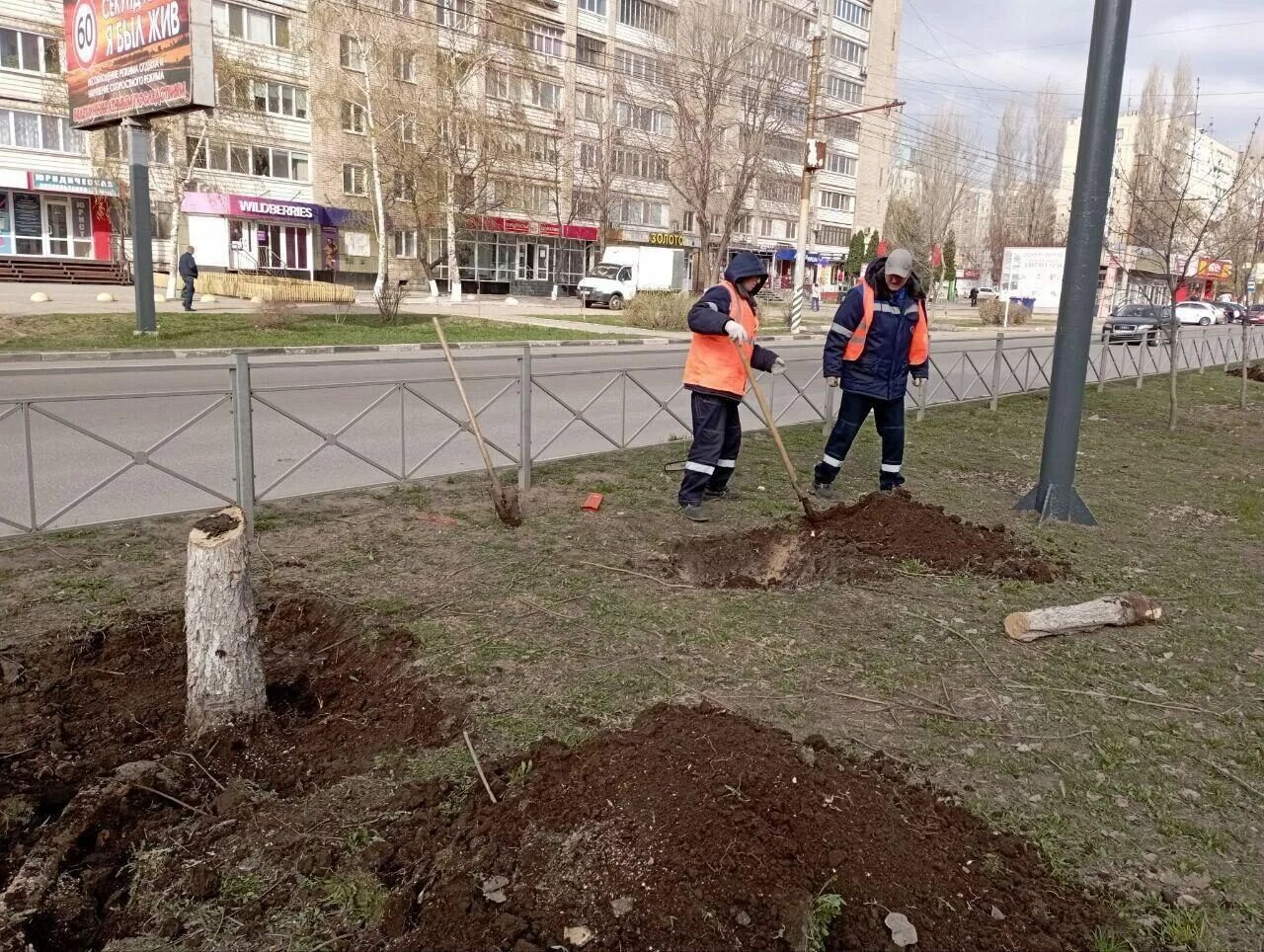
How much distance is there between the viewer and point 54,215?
1341 inches

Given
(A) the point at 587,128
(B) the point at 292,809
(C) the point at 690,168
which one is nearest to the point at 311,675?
(B) the point at 292,809

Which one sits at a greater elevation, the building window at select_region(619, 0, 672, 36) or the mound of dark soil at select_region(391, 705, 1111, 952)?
the building window at select_region(619, 0, 672, 36)

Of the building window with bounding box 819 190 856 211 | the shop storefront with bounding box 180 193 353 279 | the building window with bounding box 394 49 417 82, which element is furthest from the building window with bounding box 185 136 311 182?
the building window with bounding box 819 190 856 211

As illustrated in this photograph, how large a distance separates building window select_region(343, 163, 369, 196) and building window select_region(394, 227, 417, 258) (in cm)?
269

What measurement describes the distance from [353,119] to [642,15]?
1861 centimetres

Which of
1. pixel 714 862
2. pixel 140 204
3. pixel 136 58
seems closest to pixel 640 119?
pixel 136 58

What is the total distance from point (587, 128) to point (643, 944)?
1815 inches

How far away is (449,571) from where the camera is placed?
16.1ft

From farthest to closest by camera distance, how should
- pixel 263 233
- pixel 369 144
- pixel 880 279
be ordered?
1. pixel 263 233
2. pixel 369 144
3. pixel 880 279

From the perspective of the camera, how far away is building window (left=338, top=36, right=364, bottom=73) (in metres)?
34.3

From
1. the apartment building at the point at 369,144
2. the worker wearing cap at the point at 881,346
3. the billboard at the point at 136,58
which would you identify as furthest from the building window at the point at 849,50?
the worker wearing cap at the point at 881,346

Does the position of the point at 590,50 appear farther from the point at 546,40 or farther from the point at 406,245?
the point at 406,245

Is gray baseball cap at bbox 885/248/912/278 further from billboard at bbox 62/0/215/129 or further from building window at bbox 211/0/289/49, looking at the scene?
building window at bbox 211/0/289/49

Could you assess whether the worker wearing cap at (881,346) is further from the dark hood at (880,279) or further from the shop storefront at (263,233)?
the shop storefront at (263,233)
